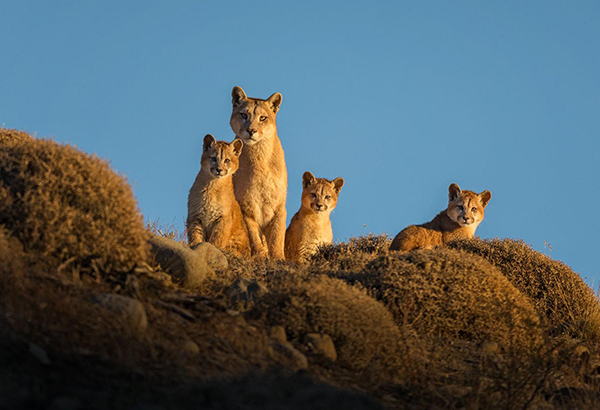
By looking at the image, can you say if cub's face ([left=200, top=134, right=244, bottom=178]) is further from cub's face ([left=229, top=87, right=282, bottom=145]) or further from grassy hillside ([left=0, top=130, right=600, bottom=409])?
grassy hillside ([left=0, top=130, right=600, bottom=409])

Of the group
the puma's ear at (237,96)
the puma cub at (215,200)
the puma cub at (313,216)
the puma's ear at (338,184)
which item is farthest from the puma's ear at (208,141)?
the puma's ear at (338,184)

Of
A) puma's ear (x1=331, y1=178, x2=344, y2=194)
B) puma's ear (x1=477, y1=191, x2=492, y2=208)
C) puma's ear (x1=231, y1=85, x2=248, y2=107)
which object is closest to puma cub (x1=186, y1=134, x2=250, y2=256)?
puma's ear (x1=231, y1=85, x2=248, y2=107)

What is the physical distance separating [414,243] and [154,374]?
343 inches

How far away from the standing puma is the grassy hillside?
3.64 m

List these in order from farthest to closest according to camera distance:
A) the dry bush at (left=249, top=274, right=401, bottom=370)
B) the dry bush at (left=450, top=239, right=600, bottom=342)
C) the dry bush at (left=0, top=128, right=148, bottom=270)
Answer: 1. the dry bush at (left=450, top=239, right=600, bottom=342)
2. the dry bush at (left=0, top=128, right=148, bottom=270)
3. the dry bush at (left=249, top=274, right=401, bottom=370)

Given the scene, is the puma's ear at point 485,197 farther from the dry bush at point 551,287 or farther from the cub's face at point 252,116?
the cub's face at point 252,116

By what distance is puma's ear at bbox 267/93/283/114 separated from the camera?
46.6 ft

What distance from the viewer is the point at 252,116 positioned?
13867mm

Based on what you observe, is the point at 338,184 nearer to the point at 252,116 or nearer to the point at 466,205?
the point at 252,116

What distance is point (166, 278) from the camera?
318 inches

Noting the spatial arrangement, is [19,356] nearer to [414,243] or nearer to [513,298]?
[513,298]

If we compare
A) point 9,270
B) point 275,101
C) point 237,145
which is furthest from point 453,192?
point 9,270

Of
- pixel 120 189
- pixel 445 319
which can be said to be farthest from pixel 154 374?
pixel 445 319

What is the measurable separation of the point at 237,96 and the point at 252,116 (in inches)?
24.6
